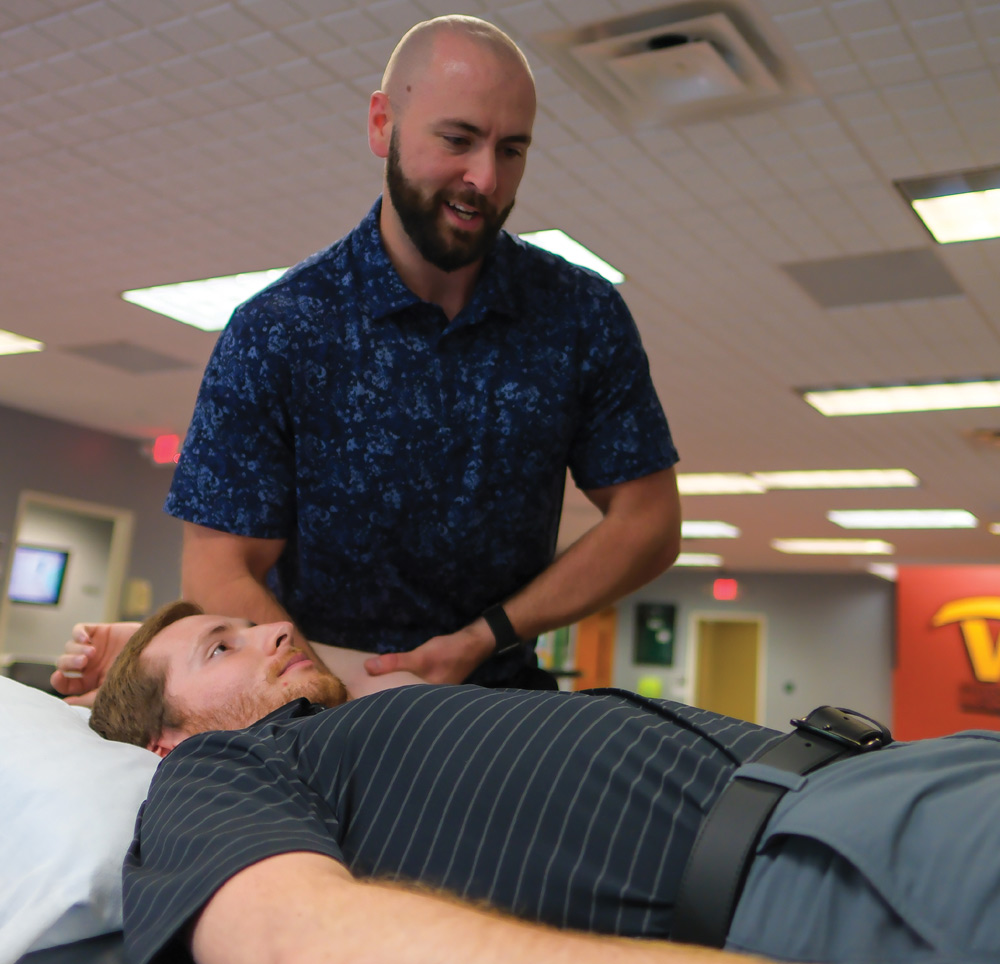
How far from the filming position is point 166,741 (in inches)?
60.4

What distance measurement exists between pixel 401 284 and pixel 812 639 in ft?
50.5

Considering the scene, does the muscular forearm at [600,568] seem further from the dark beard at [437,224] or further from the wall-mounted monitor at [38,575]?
the wall-mounted monitor at [38,575]

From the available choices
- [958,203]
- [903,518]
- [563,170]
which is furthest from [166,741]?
[903,518]

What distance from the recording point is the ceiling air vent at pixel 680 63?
9.98 feet

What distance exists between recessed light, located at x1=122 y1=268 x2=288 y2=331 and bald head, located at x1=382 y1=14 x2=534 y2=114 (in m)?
A: 4.04

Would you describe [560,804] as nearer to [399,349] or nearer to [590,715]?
[590,715]

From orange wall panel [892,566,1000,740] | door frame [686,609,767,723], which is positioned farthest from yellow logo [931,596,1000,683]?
door frame [686,609,767,723]

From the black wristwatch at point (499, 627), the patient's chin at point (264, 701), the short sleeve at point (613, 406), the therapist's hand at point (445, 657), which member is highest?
the short sleeve at point (613, 406)

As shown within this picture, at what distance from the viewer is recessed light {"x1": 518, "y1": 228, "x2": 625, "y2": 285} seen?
468 centimetres

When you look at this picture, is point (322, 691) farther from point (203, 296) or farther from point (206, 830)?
point (203, 296)

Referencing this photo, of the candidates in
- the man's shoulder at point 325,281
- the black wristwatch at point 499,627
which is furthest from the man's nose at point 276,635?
the man's shoulder at point 325,281

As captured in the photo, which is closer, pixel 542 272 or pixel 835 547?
pixel 542 272

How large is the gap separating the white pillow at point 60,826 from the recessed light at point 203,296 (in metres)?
4.26

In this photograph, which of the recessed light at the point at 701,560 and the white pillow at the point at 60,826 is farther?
the recessed light at the point at 701,560
